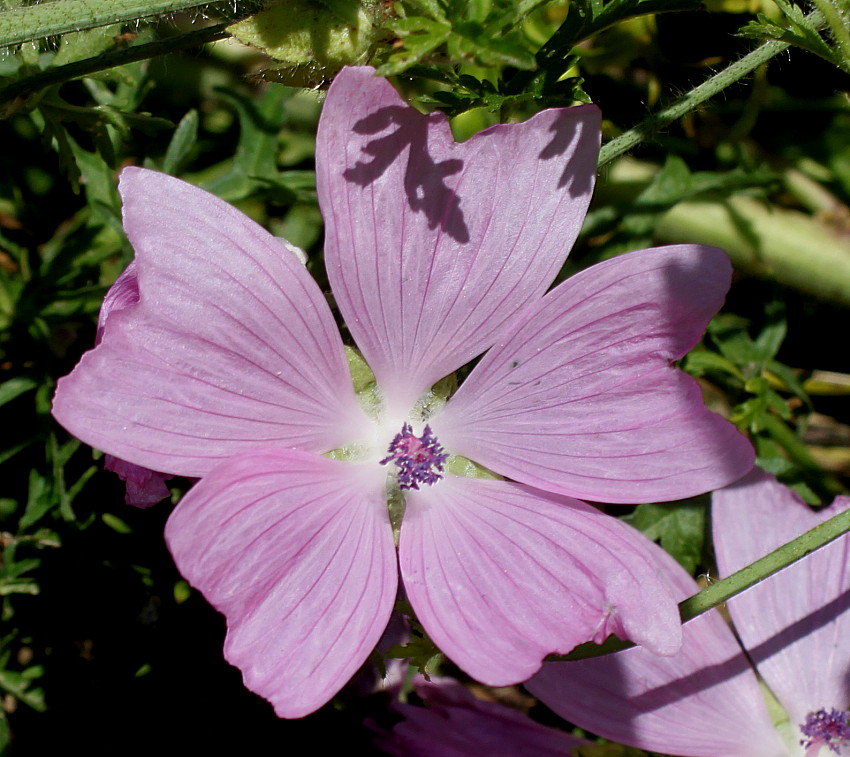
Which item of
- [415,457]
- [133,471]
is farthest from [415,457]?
[133,471]

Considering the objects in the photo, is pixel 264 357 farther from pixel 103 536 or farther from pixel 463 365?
pixel 103 536

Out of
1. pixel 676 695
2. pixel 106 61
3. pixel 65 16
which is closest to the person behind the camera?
pixel 65 16

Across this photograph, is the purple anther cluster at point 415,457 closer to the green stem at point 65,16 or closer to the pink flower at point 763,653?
the pink flower at point 763,653

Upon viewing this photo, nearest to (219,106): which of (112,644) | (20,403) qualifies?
(20,403)

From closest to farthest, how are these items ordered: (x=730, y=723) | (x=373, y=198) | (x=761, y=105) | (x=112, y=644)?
(x=373, y=198) < (x=730, y=723) < (x=112, y=644) < (x=761, y=105)

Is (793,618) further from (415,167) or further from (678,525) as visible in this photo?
(415,167)

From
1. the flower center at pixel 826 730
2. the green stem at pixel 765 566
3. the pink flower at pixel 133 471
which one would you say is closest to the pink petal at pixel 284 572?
the pink flower at pixel 133 471
